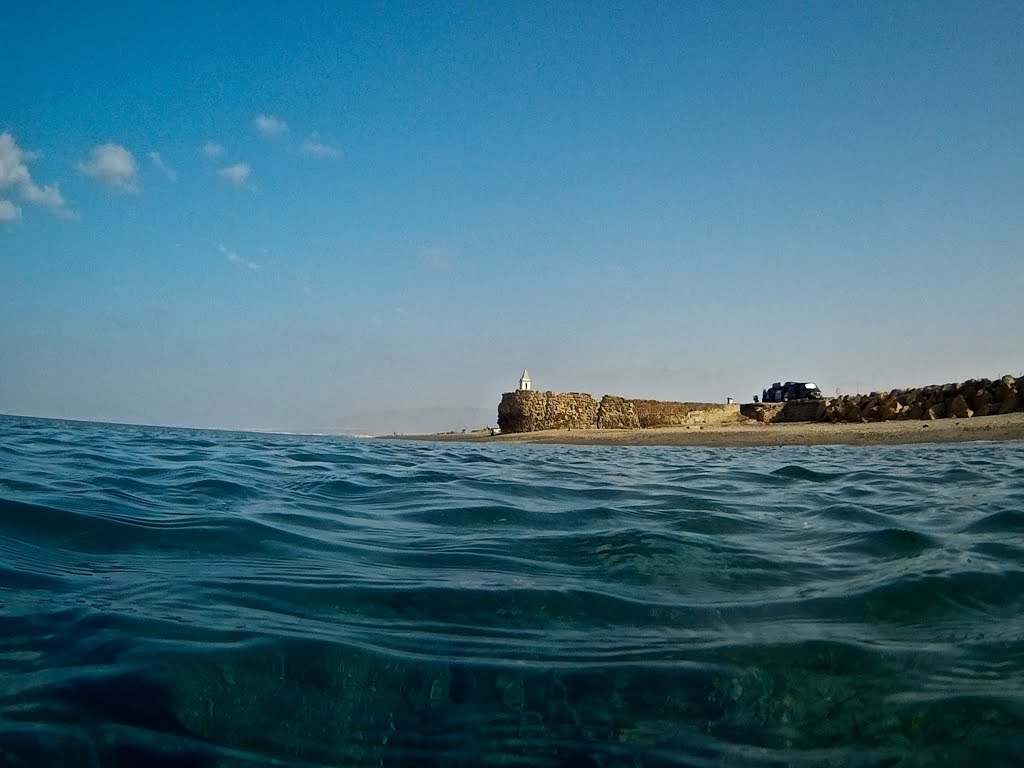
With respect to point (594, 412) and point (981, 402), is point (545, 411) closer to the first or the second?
point (594, 412)

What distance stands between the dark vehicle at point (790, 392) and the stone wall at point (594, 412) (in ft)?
17.4

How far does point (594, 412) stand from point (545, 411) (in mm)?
2196

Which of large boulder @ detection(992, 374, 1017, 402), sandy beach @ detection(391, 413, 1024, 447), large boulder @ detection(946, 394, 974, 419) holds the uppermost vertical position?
large boulder @ detection(992, 374, 1017, 402)

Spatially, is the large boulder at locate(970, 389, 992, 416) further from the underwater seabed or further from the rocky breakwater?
the underwater seabed

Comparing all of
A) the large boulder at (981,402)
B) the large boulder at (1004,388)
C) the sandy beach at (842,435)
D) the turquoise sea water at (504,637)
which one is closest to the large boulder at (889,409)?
the large boulder at (981,402)

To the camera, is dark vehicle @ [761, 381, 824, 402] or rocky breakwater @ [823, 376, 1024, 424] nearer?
rocky breakwater @ [823, 376, 1024, 424]

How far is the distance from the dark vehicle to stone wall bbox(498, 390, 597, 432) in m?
10.9

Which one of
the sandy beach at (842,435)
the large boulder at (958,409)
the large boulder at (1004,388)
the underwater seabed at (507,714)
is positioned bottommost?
the underwater seabed at (507,714)

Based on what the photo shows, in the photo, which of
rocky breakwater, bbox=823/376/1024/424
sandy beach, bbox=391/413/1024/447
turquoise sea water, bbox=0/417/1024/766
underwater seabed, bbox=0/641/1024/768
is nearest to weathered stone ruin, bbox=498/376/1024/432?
rocky breakwater, bbox=823/376/1024/424

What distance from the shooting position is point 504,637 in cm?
231

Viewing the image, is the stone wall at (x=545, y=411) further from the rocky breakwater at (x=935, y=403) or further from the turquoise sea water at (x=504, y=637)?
the turquoise sea water at (x=504, y=637)

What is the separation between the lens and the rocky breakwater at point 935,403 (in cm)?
1752

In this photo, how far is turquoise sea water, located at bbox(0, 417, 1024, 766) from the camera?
162 cm

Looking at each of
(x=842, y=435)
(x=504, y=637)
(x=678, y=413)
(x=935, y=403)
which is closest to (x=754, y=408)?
(x=678, y=413)
